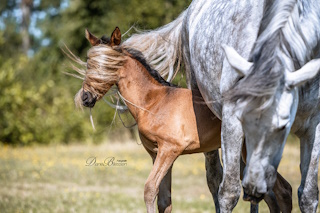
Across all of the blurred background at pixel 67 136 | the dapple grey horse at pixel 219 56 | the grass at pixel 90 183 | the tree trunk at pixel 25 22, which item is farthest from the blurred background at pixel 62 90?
the dapple grey horse at pixel 219 56

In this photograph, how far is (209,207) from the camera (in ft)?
25.8

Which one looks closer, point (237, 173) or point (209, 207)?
point (237, 173)

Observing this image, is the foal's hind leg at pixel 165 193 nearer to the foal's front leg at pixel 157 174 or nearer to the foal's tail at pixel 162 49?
the foal's front leg at pixel 157 174

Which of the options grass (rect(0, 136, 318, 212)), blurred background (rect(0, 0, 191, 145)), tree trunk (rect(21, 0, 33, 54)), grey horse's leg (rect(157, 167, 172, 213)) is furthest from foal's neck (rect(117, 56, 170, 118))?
tree trunk (rect(21, 0, 33, 54))

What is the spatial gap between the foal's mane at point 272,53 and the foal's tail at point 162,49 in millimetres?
2671

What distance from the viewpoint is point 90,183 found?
11.0 metres

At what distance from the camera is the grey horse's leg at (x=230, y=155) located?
4.12 meters

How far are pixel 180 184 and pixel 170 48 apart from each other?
5011mm

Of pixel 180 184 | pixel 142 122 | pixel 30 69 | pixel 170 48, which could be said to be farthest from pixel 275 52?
pixel 30 69

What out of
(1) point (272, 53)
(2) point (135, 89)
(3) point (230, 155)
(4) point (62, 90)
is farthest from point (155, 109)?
(4) point (62, 90)

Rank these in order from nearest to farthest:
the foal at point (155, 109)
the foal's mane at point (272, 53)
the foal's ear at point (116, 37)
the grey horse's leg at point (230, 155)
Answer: the foal's mane at point (272, 53) < the grey horse's leg at point (230, 155) < the foal at point (155, 109) < the foal's ear at point (116, 37)

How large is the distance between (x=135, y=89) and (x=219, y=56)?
1428mm

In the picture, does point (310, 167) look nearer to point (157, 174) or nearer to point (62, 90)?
point (157, 174)

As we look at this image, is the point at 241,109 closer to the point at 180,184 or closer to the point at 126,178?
the point at 180,184
